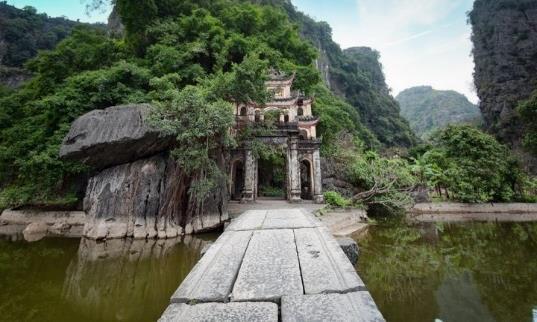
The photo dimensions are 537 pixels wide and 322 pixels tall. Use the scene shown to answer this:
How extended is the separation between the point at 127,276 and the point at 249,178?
29.1 feet

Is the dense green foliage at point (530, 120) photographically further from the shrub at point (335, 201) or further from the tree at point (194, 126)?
the tree at point (194, 126)

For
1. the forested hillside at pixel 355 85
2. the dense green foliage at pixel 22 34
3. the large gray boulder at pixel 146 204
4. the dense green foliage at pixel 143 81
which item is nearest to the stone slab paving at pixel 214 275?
the dense green foliage at pixel 143 81

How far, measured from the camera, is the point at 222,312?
1604mm

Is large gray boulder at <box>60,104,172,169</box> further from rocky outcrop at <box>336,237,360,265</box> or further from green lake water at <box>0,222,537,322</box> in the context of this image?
rocky outcrop at <box>336,237,360,265</box>

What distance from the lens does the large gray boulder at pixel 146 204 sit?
9672 millimetres

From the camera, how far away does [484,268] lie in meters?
6.32

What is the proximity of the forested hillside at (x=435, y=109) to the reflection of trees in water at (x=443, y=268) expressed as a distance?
2257 inches

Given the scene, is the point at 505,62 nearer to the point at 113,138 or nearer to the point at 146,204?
the point at 146,204

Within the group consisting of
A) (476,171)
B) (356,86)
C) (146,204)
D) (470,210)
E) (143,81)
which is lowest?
(470,210)

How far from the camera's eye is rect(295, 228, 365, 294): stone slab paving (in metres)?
1.87

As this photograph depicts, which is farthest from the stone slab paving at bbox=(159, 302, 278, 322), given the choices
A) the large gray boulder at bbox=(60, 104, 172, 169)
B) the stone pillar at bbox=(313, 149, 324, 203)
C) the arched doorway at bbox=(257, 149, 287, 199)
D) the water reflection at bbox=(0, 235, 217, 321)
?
the arched doorway at bbox=(257, 149, 287, 199)

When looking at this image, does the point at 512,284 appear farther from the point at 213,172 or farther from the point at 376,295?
the point at 213,172

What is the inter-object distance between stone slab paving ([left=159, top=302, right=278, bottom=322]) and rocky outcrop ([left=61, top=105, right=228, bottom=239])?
8587 mm

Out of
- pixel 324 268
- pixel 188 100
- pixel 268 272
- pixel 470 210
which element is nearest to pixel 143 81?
pixel 188 100
